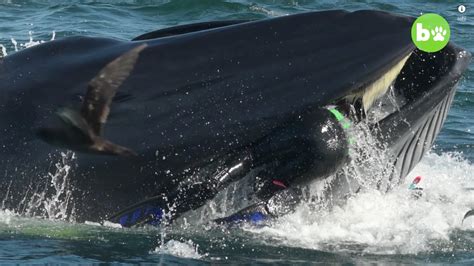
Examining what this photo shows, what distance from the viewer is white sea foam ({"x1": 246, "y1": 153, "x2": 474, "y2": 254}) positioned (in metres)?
7.51

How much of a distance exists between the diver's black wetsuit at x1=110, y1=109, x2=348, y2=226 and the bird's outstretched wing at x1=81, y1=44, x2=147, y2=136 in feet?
2.23

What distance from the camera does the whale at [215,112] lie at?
Answer: 6.80 metres

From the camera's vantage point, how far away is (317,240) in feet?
25.0

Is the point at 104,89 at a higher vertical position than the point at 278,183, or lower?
higher

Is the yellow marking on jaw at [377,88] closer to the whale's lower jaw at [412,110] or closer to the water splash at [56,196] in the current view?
the whale's lower jaw at [412,110]

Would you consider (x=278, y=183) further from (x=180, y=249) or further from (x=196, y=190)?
(x=180, y=249)

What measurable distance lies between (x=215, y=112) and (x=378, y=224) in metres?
1.98

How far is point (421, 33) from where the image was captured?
275 inches

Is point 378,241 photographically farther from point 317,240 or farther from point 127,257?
point 127,257

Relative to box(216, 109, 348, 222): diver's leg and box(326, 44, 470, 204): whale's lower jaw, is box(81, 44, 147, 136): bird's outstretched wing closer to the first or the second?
box(216, 109, 348, 222): diver's leg

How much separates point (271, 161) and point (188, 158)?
1.72 feet

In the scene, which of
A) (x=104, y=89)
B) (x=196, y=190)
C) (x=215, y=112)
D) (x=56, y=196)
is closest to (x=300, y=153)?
(x=215, y=112)

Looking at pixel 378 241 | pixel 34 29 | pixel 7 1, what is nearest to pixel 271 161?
pixel 378 241

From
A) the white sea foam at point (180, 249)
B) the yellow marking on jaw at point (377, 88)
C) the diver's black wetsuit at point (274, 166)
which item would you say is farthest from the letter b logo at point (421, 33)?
the white sea foam at point (180, 249)
